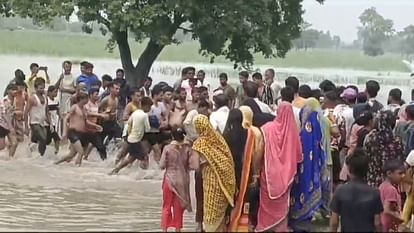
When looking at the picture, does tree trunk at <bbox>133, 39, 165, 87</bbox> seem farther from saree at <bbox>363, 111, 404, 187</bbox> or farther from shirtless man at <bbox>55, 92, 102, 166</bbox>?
saree at <bbox>363, 111, 404, 187</bbox>

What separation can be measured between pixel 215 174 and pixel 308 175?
3.43 feet

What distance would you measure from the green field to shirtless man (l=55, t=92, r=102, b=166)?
80.7 feet

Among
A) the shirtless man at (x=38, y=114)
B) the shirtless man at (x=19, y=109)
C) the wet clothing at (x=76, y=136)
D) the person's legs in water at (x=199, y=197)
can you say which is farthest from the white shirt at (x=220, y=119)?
the shirtless man at (x=19, y=109)

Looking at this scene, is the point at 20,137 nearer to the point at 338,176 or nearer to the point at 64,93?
the point at 64,93

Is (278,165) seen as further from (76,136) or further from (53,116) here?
(53,116)

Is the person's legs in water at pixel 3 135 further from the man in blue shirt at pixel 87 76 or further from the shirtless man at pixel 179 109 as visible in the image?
the shirtless man at pixel 179 109

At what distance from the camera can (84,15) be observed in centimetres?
2019

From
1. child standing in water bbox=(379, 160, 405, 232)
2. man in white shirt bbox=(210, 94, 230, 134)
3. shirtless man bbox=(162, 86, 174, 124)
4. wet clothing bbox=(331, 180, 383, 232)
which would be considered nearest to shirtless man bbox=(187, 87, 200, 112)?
shirtless man bbox=(162, 86, 174, 124)

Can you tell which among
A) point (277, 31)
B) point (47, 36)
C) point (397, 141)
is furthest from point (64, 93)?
point (47, 36)

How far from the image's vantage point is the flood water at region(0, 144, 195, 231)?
428 inches

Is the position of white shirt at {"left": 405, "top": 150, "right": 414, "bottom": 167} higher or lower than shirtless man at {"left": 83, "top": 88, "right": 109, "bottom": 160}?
higher

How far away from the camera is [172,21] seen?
20.8m

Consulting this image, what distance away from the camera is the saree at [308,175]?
951 centimetres

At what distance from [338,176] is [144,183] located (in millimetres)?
4408
